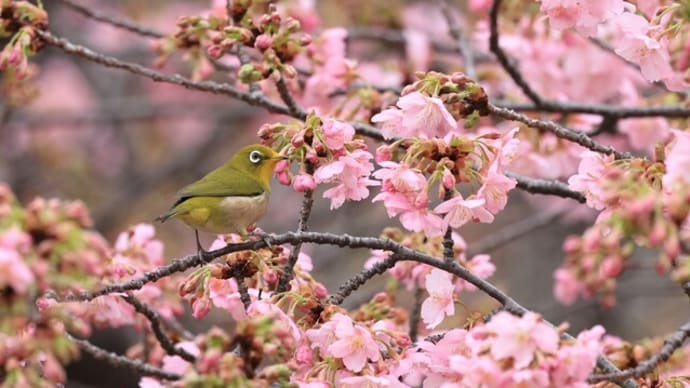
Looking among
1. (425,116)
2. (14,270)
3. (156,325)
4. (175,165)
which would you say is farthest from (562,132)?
(175,165)

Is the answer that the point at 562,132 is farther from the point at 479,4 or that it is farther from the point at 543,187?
the point at 479,4

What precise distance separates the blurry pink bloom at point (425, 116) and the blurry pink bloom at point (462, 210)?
0.77ft

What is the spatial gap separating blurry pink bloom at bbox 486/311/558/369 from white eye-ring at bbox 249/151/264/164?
1.36 metres

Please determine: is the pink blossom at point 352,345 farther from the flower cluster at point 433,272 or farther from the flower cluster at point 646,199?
the flower cluster at point 646,199

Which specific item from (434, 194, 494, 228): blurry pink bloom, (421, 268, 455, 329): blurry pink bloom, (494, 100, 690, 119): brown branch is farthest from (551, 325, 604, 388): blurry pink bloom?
(494, 100, 690, 119): brown branch

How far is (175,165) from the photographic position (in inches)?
340

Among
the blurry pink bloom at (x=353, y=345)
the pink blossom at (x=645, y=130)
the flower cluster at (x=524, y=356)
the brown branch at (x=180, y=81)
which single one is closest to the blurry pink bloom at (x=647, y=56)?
Answer: the brown branch at (x=180, y=81)

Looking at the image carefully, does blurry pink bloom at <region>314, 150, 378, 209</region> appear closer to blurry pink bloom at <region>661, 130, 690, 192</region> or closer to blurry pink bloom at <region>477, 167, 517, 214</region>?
blurry pink bloom at <region>477, 167, 517, 214</region>

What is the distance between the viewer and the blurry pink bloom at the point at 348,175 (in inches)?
115

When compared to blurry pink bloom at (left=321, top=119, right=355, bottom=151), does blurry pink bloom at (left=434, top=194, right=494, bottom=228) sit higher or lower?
lower

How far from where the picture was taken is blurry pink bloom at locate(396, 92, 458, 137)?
9.45ft

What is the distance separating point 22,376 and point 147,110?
6031 mm

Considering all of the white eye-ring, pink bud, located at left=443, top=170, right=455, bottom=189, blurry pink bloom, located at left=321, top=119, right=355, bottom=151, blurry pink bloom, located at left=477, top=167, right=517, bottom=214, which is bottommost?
blurry pink bloom, located at left=477, top=167, right=517, bottom=214

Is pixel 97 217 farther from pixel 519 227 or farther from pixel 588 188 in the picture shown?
pixel 588 188
